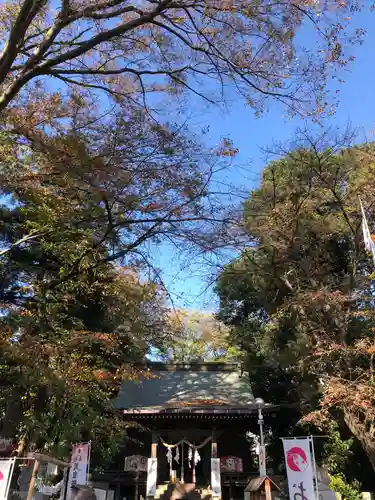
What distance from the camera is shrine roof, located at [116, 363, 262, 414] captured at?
46.3 feet

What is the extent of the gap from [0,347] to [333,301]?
8959 millimetres

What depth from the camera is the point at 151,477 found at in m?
13.4

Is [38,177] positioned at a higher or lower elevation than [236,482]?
higher

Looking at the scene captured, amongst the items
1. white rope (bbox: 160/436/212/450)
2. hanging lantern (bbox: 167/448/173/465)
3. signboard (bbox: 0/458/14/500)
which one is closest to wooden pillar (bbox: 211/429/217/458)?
white rope (bbox: 160/436/212/450)

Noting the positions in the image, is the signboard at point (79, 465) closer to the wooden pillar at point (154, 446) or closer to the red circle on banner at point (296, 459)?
the wooden pillar at point (154, 446)

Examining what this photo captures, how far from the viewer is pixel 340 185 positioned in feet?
46.1

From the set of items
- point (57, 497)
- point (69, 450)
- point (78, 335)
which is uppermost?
point (78, 335)

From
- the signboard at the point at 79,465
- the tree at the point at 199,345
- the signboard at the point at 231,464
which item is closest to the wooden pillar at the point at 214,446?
the signboard at the point at 231,464

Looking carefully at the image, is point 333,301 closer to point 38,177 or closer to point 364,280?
point 364,280

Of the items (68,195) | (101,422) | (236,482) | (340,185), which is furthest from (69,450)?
(340,185)

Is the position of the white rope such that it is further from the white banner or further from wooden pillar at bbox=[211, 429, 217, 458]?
the white banner

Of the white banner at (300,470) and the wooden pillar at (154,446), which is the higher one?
the wooden pillar at (154,446)

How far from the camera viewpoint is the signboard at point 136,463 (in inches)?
558

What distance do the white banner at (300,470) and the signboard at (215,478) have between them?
2970 millimetres
